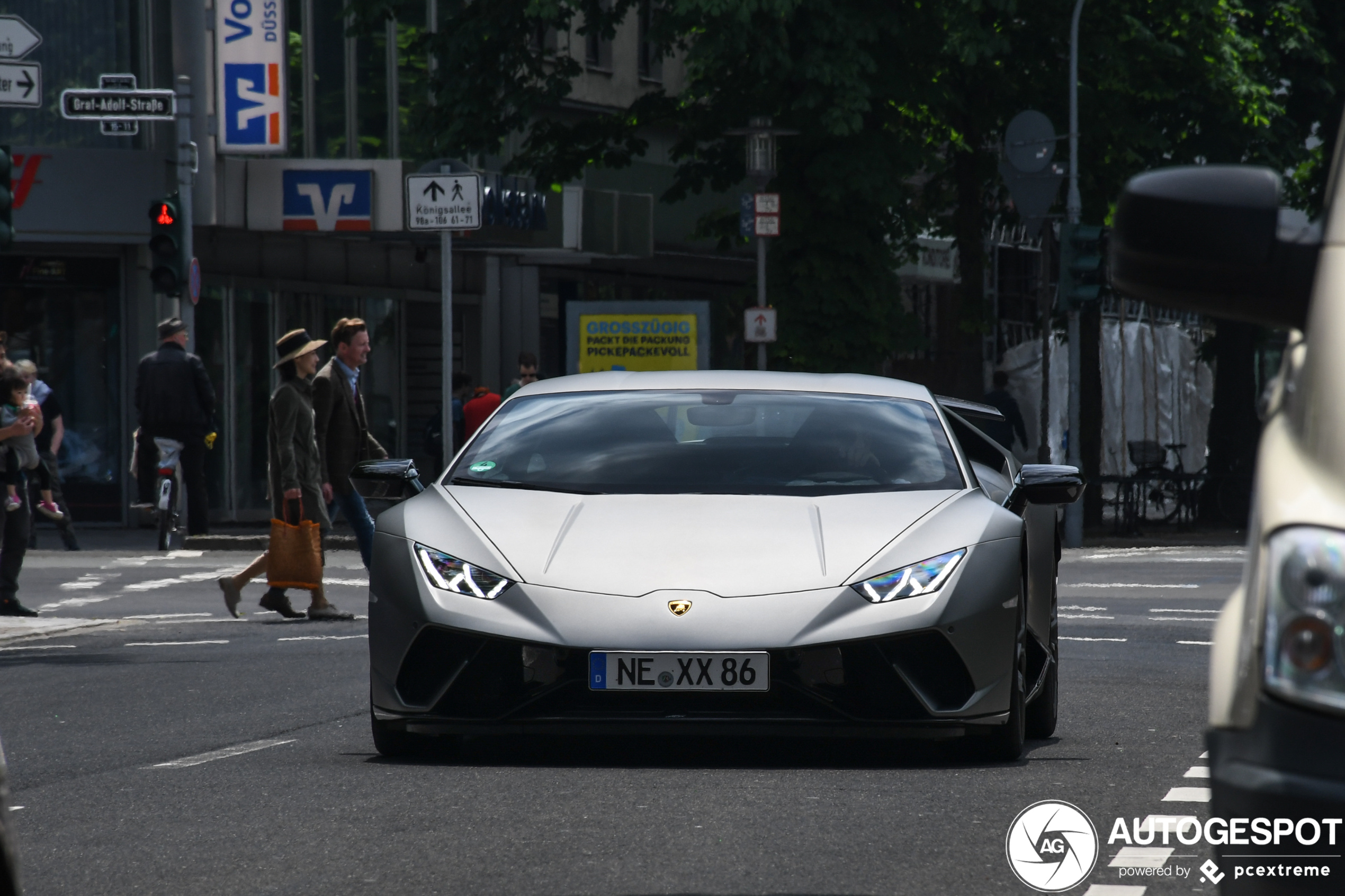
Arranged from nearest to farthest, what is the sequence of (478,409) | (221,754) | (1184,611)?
1. (221,754)
2. (1184,611)
3. (478,409)

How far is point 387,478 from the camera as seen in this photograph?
8133 mm

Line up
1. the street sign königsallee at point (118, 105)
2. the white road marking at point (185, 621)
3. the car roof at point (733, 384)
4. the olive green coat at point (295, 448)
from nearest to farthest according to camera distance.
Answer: the car roof at point (733, 384) < the olive green coat at point (295, 448) < the white road marking at point (185, 621) < the street sign königsallee at point (118, 105)

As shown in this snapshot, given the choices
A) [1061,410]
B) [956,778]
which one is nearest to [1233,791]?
[956,778]

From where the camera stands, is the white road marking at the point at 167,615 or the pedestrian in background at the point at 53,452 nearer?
the white road marking at the point at 167,615

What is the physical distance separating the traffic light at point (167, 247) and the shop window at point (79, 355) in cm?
510

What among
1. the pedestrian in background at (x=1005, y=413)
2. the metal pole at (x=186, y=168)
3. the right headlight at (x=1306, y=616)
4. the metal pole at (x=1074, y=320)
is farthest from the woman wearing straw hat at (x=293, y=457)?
the pedestrian in background at (x=1005, y=413)

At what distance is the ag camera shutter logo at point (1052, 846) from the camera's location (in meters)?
5.78

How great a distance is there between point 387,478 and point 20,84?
7652 mm

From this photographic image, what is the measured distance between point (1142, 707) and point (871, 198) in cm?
1587

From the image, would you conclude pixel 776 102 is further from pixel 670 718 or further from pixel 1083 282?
pixel 670 718

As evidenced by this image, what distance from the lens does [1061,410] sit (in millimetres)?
40000

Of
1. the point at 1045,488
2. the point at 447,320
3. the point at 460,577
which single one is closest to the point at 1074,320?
the point at 447,320

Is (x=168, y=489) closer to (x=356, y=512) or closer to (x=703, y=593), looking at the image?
(x=356, y=512)

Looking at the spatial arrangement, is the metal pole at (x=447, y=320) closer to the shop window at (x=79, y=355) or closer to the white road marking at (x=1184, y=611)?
the white road marking at (x=1184, y=611)
